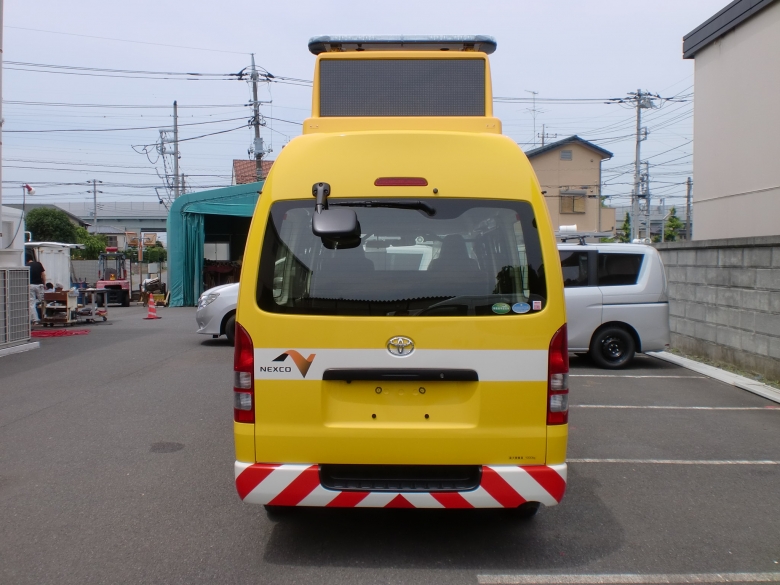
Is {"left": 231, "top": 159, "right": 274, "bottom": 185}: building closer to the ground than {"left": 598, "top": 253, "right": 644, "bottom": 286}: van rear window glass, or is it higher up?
higher up

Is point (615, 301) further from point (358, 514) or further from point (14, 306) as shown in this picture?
point (14, 306)

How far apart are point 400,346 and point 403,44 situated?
352cm

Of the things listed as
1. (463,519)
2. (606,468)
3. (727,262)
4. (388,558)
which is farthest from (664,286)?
(388,558)

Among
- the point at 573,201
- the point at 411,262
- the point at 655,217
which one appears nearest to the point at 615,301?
the point at 411,262

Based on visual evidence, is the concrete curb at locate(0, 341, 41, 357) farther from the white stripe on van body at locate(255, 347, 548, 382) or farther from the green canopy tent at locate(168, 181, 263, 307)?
the green canopy tent at locate(168, 181, 263, 307)

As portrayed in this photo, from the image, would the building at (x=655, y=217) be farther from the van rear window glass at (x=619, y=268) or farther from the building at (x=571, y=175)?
the van rear window glass at (x=619, y=268)

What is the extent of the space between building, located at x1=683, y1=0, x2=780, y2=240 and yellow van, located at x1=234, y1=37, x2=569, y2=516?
9.02 m

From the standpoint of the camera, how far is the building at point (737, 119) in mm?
11289

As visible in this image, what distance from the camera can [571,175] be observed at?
5028 centimetres

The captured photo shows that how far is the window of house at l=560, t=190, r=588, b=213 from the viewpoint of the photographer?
4972 cm

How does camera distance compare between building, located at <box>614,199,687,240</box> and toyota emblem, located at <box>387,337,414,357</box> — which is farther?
building, located at <box>614,199,687,240</box>

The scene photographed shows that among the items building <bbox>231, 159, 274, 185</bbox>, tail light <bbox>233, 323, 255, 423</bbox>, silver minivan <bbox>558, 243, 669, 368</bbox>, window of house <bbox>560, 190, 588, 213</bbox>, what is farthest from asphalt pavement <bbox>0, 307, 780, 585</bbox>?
window of house <bbox>560, 190, 588, 213</bbox>

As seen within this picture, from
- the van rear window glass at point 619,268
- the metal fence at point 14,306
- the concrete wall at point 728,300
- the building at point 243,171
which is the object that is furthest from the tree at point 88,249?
the van rear window glass at point 619,268

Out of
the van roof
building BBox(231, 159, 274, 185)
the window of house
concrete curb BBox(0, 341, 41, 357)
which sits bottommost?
concrete curb BBox(0, 341, 41, 357)
